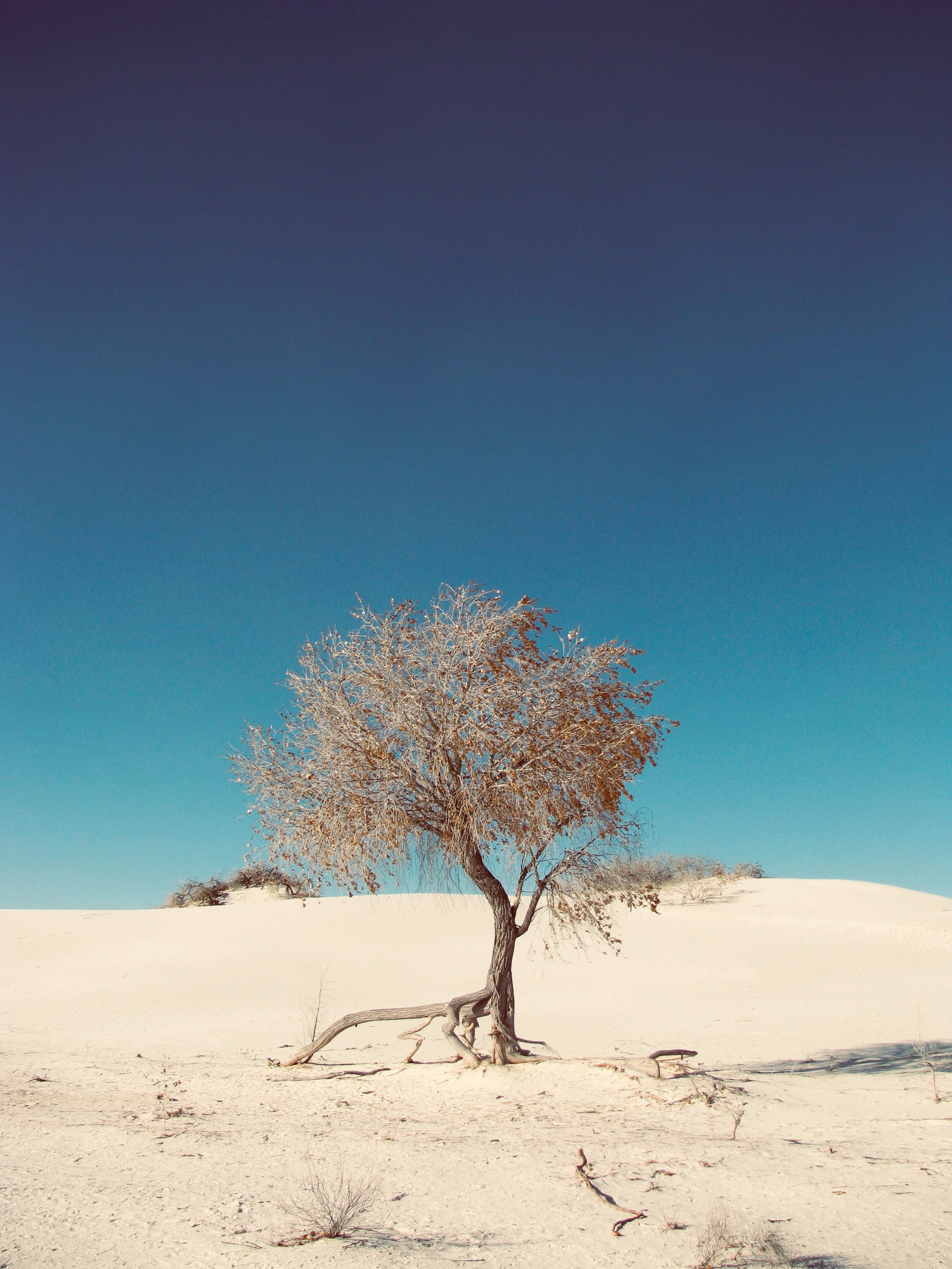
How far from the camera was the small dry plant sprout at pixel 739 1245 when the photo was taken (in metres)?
4.19

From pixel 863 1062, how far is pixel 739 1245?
10.9 m

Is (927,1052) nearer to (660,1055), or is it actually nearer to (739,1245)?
(660,1055)

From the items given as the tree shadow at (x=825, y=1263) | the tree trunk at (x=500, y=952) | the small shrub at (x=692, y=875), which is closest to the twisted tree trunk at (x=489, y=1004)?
the tree trunk at (x=500, y=952)

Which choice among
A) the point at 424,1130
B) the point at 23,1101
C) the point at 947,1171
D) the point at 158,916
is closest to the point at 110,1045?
the point at 23,1101

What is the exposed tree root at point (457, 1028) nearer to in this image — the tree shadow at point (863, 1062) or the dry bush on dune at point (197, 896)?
the tree shadow at point (863, 1062)

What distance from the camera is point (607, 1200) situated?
17.4 feet

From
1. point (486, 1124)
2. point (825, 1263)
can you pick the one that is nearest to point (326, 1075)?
point (486, 1124)

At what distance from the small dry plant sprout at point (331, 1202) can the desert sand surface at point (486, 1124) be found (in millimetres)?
99

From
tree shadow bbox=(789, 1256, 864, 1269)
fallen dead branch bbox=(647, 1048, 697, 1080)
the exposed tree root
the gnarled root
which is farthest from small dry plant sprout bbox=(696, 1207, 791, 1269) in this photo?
the gnarled root

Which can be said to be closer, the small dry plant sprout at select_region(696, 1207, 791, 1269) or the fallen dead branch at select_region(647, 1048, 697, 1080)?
the small dry plant sprout at select_region(696, 1207, 791, 1269)

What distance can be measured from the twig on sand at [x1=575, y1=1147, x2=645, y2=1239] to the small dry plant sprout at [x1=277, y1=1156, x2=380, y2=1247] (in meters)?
1.51

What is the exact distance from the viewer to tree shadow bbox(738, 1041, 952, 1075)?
478 inches

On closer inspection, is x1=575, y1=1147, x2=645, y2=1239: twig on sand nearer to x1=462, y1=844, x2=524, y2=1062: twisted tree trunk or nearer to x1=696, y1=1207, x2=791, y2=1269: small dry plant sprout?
x1=696, y1=1207, x2=791, y2=1269: small dry plant sprout

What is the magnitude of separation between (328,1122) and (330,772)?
412 cm
